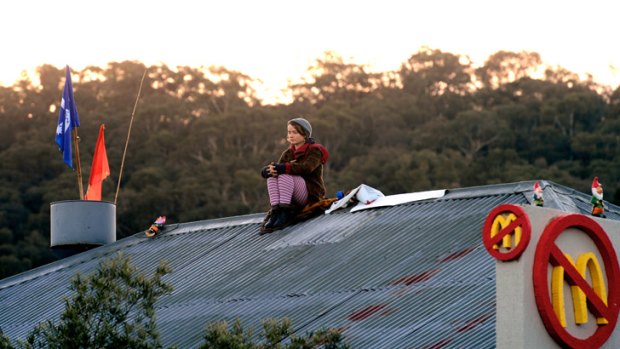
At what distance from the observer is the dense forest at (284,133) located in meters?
77.9

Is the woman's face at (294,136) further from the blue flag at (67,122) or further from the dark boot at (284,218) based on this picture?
the blue flag at (67,122)

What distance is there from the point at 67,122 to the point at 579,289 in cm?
1680

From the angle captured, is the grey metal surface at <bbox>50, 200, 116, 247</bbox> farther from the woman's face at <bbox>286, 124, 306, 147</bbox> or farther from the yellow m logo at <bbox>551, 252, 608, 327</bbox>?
the yellow m logo at <bbox>551, 252, 608, 327</bbox>

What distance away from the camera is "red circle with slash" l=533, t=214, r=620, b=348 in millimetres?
14242

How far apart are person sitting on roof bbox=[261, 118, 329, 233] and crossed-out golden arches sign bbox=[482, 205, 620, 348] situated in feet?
28.7

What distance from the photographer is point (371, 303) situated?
1858 centimetres

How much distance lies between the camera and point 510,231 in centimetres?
1448

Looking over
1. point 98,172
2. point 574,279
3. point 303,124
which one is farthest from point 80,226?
point 574,279

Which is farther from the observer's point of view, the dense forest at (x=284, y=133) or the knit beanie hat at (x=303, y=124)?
the dense forest at (x=284, y=133)

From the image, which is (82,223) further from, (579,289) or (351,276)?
(579,289)

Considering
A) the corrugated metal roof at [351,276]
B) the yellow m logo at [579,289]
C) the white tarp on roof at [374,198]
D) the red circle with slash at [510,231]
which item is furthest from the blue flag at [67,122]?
the yellow m logo at [579,289]

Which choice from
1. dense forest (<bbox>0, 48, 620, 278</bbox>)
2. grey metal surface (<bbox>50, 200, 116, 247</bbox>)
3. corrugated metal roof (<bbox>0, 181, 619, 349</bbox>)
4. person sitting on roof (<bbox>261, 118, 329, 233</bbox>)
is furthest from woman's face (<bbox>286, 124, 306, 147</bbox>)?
dense forest (<bbox>0, 48, 620, 278</bbox>)

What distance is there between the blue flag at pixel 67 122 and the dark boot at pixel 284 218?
6799 mm

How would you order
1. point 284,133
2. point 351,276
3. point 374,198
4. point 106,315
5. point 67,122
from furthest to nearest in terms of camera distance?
point 284,133 → point 67,122 → point 374,198 → point 351,276 → point 106,315
